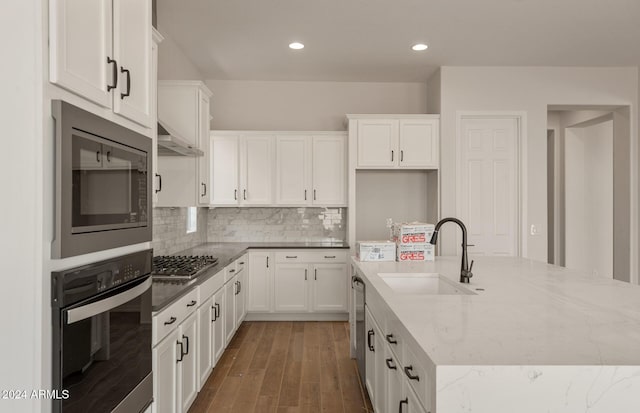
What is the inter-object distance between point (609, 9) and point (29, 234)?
14.0 feet

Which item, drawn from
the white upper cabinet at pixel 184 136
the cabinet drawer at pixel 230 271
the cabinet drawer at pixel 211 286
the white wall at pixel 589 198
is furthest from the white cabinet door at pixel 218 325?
the white wall at pixel 589 198

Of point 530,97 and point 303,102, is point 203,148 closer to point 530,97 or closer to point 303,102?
point 303,102

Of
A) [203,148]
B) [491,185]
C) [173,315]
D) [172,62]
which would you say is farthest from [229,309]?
[491,185]

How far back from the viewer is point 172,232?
4121mm

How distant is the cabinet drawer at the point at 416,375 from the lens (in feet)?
3.94

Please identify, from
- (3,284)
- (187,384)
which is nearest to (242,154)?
(187,384)

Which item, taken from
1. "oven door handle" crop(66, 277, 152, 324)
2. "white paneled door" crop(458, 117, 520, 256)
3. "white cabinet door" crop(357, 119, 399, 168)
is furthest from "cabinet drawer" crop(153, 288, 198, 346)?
"white paneled door" crop(458, 117, 520, 256)

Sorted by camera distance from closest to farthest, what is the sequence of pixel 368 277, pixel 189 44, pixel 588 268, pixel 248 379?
1. pixel 368 277
2. pixel 248 379
3. pixel 189 44
4. pixel 588 268

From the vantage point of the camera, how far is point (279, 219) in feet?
17.8

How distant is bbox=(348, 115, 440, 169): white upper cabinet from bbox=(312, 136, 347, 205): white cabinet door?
0.26m

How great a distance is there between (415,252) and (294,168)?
239 cm

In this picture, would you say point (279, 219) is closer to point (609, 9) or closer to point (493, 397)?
point (609, 9)

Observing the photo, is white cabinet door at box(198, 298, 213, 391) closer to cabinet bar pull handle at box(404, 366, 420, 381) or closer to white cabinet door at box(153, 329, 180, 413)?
white cabinet door at box(153, 329, 180, 413)

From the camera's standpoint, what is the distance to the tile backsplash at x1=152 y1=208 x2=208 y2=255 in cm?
371
